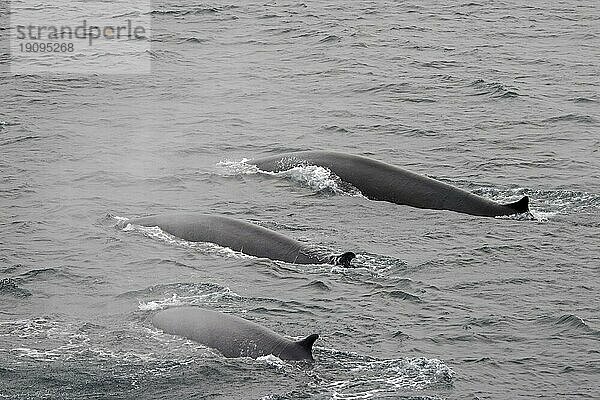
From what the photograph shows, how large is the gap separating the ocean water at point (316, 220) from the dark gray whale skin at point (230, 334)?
0.62ft

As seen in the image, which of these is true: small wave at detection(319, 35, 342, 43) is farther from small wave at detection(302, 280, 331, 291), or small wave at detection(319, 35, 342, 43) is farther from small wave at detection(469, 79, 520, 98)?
small wave at detection(302, 280, 331, 291)

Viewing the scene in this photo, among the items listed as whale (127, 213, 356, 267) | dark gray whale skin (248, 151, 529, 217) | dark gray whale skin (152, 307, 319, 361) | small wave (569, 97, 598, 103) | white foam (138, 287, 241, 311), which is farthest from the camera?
small wave (569, 97, 598, 103)

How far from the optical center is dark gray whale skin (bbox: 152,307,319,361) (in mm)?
15336

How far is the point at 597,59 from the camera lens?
3691 centimetres

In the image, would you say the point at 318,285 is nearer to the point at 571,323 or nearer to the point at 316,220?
the point at 316,220

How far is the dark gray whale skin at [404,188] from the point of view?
21.6 m

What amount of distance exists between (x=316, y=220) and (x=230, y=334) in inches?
241

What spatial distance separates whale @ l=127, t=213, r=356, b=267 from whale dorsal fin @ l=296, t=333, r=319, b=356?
12.4 ft

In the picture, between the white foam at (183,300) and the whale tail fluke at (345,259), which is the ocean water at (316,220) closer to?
the white foam at (183,300)

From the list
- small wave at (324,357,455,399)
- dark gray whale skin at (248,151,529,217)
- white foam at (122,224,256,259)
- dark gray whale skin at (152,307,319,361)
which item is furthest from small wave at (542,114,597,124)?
dark gray whale skin at (152,307,319,361)

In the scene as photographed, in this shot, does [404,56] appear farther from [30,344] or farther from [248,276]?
[30,344]

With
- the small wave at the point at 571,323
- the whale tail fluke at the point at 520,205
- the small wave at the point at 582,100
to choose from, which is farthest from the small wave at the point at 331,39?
the small wave at the point at 571,323

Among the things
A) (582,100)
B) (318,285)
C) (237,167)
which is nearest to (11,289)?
(318,285)

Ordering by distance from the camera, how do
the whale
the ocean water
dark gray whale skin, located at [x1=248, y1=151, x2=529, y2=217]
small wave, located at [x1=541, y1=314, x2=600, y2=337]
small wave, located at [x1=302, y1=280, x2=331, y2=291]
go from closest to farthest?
the ocean water, small wave, located at [x1=541, y1=314, x2=600, y2=337], small wave, located at [x1=302, y1=280, x2=331, y2=291], the whale, dark gray whale skin, located at [x1=248, y1=151, x2=529, y2=217]
